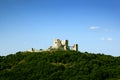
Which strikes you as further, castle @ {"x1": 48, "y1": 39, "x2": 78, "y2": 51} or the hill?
castle @ {"x1": 48, "y1": 39, "x2": 78, "y2": 51}

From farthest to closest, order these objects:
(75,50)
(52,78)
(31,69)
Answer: (75,50), (31,69), (52,78)

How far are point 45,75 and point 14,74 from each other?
4.39 metres

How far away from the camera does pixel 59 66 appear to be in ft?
158

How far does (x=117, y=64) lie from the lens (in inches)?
2057

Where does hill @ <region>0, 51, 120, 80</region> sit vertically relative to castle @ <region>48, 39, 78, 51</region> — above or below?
below

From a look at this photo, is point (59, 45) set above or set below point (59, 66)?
above

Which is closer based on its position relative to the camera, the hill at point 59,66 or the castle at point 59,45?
the hill at point 59,66

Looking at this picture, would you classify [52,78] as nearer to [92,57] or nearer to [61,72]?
[61,72]

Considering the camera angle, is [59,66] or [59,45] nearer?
[59,66]

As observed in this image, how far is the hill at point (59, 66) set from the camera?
1786 inches

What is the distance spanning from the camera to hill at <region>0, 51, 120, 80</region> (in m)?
45.4

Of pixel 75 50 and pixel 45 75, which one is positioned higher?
pixel 75 50

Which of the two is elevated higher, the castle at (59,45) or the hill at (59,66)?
the castle at (59,45)

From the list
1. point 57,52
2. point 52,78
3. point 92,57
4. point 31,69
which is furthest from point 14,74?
point 92,57
